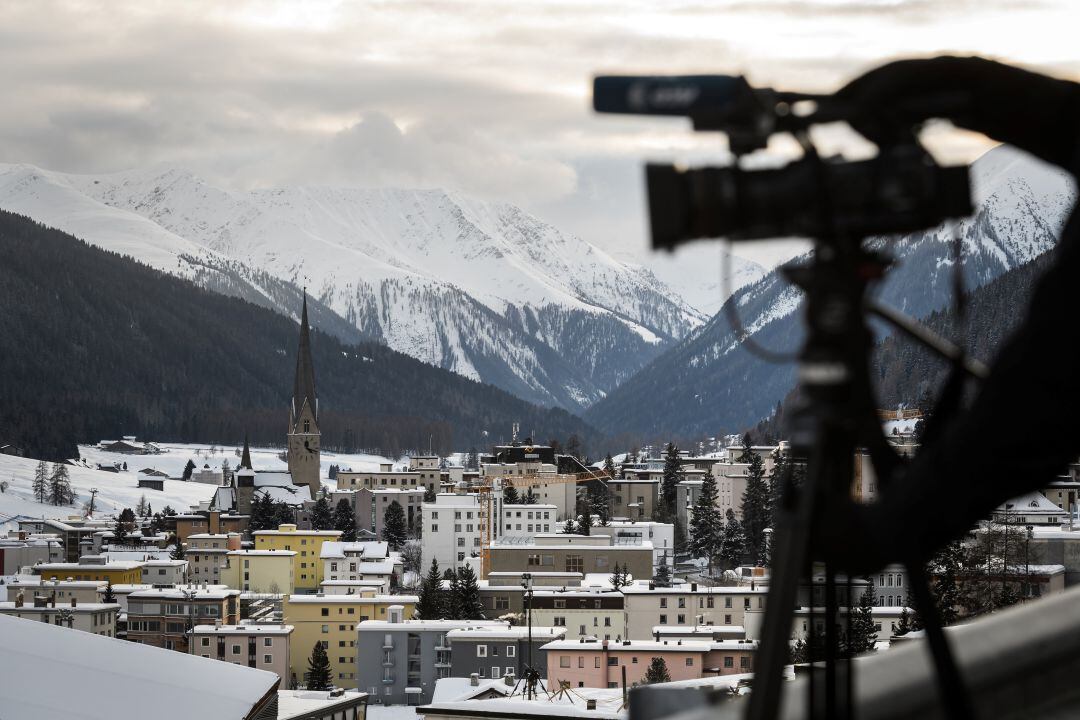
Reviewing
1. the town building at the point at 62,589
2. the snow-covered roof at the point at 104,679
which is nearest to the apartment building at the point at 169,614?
the town building at the point at 62,589

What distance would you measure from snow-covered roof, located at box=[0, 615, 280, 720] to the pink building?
12.3 m

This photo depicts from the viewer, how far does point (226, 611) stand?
58406 millimetres

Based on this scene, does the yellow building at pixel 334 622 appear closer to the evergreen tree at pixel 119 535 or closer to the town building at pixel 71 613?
the town building at pixel 71 613

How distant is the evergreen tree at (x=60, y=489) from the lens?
119m

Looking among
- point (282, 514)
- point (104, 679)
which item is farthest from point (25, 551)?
Answer: point (104, 679)

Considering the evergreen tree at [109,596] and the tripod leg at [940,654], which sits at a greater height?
the tripod leg at [940,654]

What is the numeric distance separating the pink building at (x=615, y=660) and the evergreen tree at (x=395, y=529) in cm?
4635

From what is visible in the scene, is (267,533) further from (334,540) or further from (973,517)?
(973,517)

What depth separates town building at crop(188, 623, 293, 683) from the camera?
168 ft

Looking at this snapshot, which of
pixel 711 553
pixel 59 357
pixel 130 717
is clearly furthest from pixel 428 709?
pixel 59 357

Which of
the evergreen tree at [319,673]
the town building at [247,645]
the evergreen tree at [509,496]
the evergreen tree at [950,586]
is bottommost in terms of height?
the evergreen tree at [319,673]

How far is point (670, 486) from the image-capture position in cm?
9581

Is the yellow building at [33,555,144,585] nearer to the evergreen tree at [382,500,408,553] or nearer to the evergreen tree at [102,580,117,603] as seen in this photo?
the evergreen tree at [102,580,117,603]

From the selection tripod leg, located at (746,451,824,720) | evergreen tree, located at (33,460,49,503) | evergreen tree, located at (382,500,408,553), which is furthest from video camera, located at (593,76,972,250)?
evergreen tree, located at (33,460,49,503)
